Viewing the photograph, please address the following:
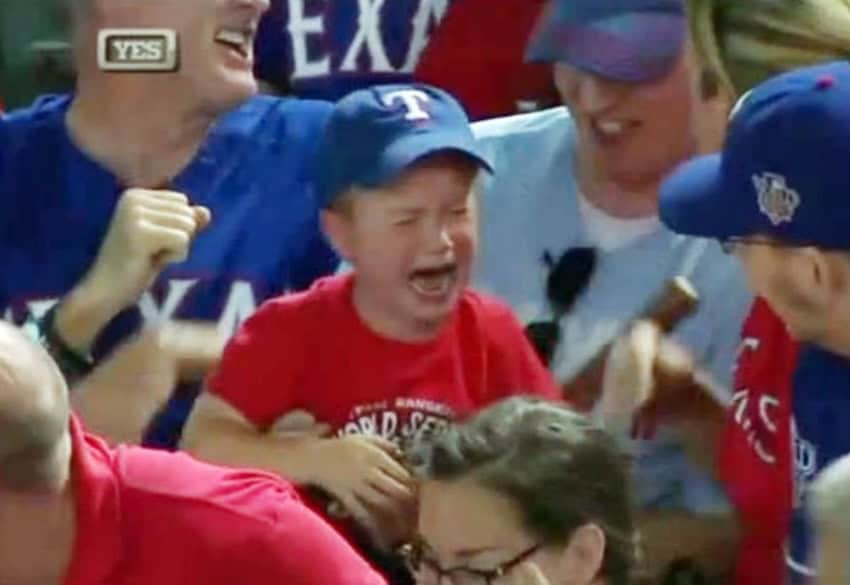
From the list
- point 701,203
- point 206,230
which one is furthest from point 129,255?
point 701,203

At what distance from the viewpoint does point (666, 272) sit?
2205 millimetres

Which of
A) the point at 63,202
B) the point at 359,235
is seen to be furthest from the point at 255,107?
the point at 359,235

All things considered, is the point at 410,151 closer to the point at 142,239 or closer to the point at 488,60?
the point at 142,239

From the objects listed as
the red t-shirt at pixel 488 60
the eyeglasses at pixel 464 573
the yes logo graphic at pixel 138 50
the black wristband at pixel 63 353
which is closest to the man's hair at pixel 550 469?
the eyeglasses at pixel 464 573

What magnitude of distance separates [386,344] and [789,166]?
14.8 inches

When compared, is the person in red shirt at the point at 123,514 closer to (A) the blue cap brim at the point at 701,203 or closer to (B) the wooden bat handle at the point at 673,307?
(A) the blue cap brim at the point at 701,203

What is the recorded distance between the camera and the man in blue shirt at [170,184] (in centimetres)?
228

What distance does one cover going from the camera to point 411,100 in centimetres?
217

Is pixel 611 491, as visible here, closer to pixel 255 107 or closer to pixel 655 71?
pixel 655 71

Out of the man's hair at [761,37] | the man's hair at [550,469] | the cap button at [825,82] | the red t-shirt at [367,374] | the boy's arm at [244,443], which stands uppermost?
the cap button at [825,82]

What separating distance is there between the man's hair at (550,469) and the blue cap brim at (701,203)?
0.21 metres

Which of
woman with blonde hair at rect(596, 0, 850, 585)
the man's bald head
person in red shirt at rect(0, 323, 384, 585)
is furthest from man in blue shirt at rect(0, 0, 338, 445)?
the man's bald head

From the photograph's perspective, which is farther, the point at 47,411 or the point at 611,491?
the point at 611,491

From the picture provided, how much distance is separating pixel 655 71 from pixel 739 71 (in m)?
0.16
